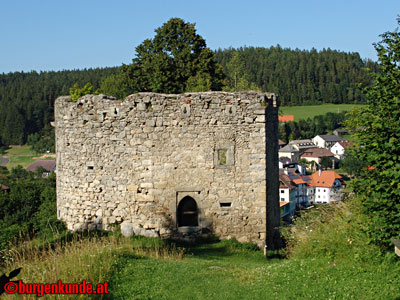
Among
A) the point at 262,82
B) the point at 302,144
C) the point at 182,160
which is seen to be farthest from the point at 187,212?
the point at 262,82

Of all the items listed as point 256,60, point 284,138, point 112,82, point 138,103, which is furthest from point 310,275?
point 256,60

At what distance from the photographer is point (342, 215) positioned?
397 inches

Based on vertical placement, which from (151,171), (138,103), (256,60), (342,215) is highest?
(256,60)

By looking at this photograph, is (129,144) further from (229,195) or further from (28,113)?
(28,113)

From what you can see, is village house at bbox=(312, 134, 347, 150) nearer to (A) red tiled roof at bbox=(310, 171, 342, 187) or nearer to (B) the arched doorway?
(A) red tiled roof at bbox=(310, 171, 342, 187)

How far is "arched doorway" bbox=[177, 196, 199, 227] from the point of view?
12.7 meters

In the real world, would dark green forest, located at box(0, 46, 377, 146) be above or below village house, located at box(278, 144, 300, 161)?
above

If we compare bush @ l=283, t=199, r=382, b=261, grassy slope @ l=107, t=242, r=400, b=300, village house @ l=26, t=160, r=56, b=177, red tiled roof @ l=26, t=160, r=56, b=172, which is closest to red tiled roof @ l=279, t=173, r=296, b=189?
village house @ l=26, t=160, r=56, b=177

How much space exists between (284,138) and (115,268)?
4203 inches

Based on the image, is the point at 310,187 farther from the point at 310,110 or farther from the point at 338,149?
the point at 310,110

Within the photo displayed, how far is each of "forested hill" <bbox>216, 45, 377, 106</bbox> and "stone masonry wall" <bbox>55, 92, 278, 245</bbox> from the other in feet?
308

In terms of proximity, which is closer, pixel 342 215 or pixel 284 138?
pixel 342 215

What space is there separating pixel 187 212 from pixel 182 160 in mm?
1495

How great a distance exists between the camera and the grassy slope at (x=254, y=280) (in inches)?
281
